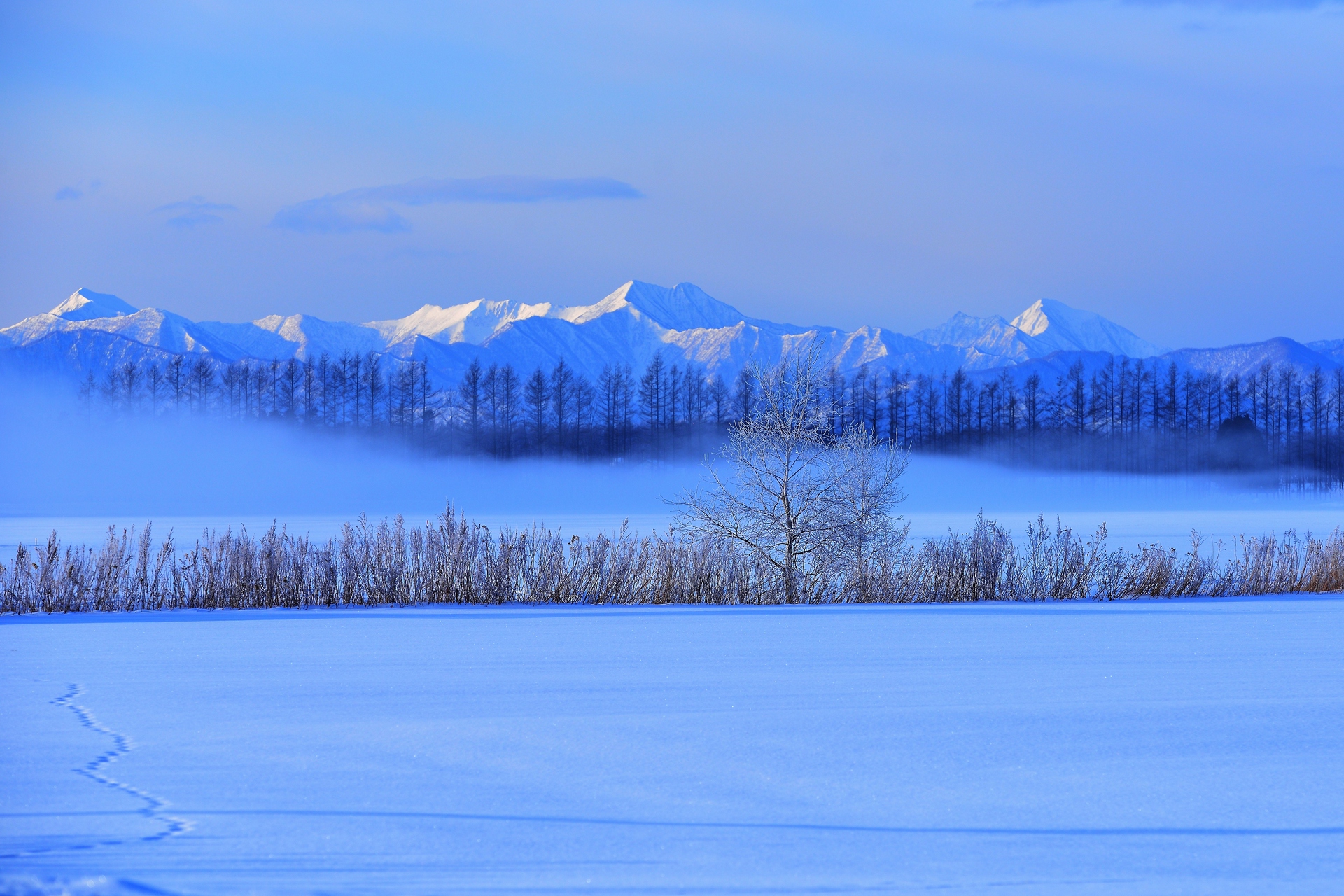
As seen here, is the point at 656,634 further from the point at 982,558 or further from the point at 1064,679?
the point at 982,558

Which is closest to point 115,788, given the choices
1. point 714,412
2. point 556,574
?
point 556,574

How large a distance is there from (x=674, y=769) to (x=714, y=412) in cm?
8906

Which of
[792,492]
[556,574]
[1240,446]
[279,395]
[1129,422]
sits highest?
[279,395]

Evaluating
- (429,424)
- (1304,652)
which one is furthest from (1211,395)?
(1304,652)

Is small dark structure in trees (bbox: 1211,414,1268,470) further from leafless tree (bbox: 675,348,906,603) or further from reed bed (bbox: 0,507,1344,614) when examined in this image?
reed bed (bbox: 0,507,1344,614)

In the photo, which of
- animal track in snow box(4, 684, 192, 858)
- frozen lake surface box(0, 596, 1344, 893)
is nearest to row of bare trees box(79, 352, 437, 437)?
frozen lake surface box(0, 596, 1344, 893)

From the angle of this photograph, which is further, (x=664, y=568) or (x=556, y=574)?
(x=664, y=568)

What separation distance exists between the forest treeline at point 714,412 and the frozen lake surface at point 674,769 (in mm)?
75091

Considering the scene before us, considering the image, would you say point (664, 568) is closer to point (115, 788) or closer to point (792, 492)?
point (792, 492)

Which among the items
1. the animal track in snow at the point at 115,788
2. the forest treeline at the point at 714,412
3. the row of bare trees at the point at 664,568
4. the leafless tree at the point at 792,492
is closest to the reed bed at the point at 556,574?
the row of bare trees at the point at 664,568

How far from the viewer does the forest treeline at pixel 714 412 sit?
8581 cm

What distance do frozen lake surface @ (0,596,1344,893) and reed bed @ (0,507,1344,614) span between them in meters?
4.65

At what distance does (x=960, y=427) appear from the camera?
88.9 metres

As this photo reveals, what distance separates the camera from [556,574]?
1548 cm
